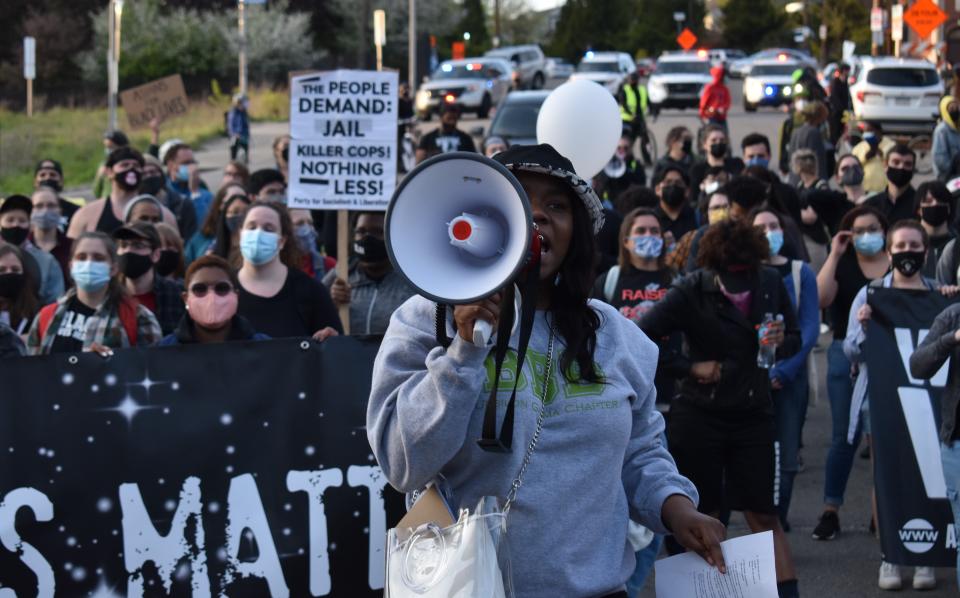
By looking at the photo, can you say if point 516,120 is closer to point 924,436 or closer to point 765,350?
point 924,436

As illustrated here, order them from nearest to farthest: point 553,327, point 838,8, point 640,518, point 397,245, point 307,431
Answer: point 397,245, point 553,327, point 640,518, point 307,431, point 838,8


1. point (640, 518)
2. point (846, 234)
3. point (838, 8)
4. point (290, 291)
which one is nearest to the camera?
point (640, 518)

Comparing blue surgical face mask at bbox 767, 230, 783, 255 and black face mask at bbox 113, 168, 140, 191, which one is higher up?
black face mask at bbox 113, 168, 140, 191

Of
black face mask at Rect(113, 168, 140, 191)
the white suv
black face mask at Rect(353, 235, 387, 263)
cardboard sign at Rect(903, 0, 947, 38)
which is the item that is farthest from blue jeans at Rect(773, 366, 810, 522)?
the white suv

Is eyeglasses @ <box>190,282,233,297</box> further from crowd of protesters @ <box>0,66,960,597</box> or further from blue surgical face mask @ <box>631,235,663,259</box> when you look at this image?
blue surgical face mask @ <box>631,235,663,259</box>

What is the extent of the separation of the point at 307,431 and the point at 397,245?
3.04 metres

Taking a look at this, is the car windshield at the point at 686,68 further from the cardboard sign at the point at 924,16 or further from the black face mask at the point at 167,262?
the black face mask at the point at 167,262

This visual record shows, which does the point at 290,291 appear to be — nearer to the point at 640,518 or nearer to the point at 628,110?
the point at 640,518

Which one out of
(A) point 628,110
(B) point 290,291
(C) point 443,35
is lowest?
(B) point 290,291

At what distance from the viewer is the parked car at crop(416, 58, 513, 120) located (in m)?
40.3

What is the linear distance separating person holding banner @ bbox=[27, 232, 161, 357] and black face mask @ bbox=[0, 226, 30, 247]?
2645mm

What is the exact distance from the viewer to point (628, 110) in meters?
21.5

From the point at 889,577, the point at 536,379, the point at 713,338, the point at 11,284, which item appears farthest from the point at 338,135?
the point at 536,379

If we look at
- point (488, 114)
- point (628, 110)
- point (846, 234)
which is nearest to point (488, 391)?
point (846, 234)
